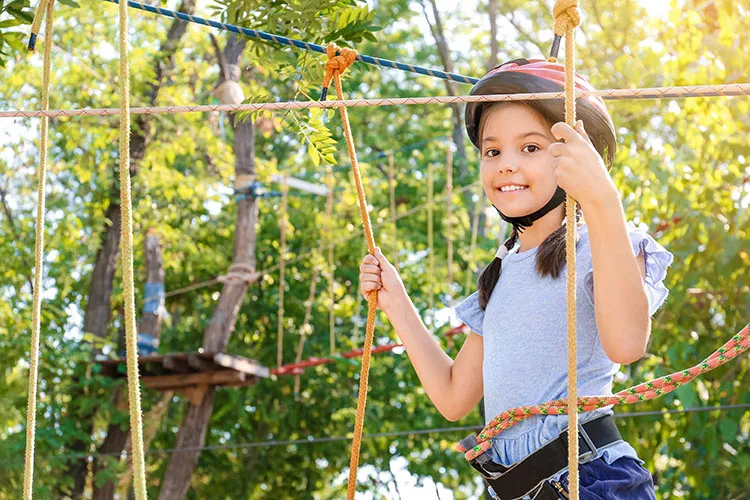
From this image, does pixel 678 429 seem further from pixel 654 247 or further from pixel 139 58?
pixel 139 58

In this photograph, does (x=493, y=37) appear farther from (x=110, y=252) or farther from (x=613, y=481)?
(x=613, y=481)

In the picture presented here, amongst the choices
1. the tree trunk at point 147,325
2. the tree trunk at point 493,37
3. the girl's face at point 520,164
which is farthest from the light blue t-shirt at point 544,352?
the tree trunk at point 493,37

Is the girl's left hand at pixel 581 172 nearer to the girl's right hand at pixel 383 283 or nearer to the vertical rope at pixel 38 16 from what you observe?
the girl's right hand at pixel 383 283

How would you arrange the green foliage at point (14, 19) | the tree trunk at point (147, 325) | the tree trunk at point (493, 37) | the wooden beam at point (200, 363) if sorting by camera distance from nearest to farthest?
the green foliage at point (14, 19), the wooden beam at point (200, 363), the tree trunk at point (147, 325), the tree trunk at point (493, 37)

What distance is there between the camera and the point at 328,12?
2549 mm

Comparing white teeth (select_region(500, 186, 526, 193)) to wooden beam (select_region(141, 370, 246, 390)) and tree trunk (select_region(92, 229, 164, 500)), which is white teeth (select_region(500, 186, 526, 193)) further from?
tree trunk (select_region(92, 229, 164, 500))

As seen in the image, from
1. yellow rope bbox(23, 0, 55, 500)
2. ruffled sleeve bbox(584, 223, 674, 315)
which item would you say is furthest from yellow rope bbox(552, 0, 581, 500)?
yellow rope bbox(23, 0, 55, 500)

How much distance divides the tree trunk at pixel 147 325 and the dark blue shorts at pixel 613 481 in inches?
284

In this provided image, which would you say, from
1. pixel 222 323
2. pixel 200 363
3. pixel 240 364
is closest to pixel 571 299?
pixel 200 363

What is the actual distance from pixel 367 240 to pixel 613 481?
614 mm

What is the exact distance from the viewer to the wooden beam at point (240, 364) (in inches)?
297

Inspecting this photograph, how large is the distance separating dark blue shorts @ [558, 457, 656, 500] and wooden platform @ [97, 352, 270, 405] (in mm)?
6072

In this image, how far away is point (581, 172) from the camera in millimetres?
1403

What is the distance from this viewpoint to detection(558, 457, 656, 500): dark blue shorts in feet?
5.02
